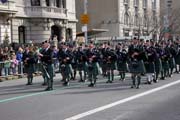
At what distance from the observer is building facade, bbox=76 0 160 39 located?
6184cm

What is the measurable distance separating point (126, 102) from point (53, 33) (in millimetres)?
34116

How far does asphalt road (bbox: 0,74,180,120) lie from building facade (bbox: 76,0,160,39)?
43.3 meters

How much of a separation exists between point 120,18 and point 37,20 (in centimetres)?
2050

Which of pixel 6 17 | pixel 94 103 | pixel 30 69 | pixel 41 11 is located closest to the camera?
pixel 94 103

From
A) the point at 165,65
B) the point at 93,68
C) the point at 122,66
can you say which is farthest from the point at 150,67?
the point at 122,66

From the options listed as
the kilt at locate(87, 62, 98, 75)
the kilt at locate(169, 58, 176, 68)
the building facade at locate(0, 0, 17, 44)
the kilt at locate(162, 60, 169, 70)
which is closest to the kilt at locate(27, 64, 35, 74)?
the kilt at locate(87, 62, 98, 75)

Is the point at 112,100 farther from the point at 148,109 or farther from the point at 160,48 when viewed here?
the point at 160,48

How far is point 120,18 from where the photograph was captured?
6219cm

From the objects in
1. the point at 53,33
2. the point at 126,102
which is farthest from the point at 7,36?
the point at 126,102

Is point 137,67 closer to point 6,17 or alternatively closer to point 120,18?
point 6,17

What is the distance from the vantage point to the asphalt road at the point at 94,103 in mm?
11302

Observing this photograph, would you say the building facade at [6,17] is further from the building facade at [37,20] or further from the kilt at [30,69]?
the kilt at [30,69]

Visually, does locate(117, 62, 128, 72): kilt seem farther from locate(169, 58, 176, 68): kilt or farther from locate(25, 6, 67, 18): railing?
locate(25, 6, 67, 18): railing

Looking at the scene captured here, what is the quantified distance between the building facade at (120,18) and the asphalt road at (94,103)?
1706 inches
